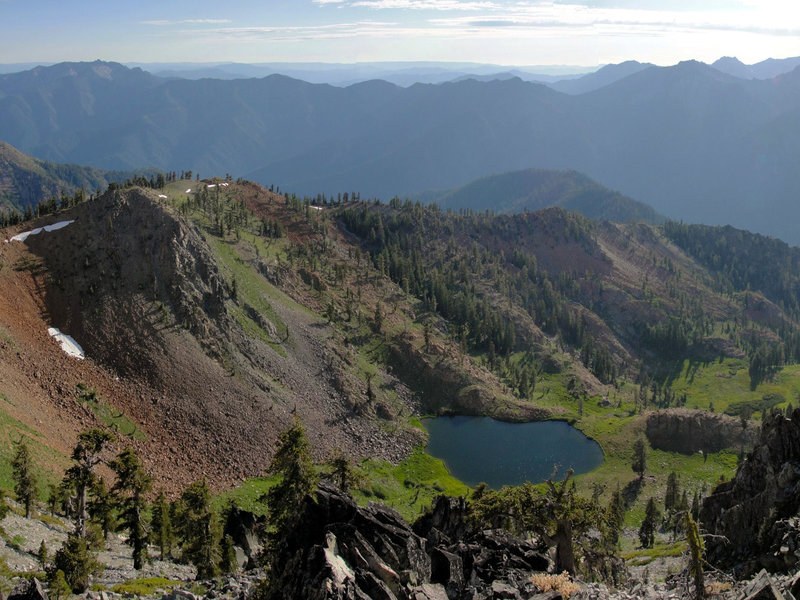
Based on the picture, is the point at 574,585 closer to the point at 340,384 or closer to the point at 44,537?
the point at 44,537

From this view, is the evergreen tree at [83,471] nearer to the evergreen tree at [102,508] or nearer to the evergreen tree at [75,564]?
the evergreen tree at [102,508]

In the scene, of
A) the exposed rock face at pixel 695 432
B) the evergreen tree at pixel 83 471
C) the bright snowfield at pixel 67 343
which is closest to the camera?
the evergreen tree at pixel 83 471

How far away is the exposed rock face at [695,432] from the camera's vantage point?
143750mm

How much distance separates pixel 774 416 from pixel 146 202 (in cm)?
11508

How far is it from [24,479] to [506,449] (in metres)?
97.2

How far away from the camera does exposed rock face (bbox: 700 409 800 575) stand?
44469mm

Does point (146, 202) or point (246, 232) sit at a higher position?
point (146, 202)

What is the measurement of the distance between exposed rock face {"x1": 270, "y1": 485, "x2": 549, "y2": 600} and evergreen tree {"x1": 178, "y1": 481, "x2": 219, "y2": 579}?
63.7 feet

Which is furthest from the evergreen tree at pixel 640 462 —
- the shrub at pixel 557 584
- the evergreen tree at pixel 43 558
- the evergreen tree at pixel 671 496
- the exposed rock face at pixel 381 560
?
the evergreen tree at pixel 43 558

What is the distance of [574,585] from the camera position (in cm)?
3756

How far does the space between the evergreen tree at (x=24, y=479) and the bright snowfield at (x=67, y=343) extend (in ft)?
104

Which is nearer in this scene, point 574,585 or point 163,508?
point 574,585

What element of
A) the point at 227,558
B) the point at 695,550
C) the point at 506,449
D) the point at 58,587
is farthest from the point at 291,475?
the point at 506,449

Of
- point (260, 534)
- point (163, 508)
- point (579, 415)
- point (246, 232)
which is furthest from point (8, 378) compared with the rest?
point (579, 415)
